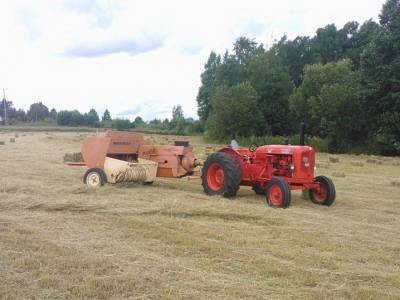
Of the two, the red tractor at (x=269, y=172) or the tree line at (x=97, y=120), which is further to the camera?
the tree line at (x=97, y=120)

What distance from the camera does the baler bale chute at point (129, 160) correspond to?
36.1 ft

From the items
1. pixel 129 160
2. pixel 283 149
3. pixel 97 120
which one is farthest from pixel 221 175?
pixel 97 120

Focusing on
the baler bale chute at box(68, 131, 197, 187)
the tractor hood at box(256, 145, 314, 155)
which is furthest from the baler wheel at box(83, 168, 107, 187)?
the tractor hood at box(256, 145, 314, 155)

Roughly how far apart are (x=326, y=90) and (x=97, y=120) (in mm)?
57385

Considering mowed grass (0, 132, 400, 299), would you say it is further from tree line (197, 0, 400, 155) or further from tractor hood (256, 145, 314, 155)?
tree line (197, 0, 400, 155)

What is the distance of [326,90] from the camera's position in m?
33.5

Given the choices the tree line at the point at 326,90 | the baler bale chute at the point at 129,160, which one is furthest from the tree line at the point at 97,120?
the baler bale chute at the point at 129,160

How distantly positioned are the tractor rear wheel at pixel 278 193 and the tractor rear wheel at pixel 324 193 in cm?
121

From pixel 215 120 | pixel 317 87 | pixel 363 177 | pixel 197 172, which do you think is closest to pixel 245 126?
pixel 215 120

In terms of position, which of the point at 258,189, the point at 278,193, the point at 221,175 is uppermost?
the point at 221,175

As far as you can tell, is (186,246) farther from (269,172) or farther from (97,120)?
(97,120)

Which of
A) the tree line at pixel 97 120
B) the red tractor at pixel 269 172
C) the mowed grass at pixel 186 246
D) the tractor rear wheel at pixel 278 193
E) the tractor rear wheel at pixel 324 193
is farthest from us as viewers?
the tree line at pixel 97 120

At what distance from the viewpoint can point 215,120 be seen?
45.3 m

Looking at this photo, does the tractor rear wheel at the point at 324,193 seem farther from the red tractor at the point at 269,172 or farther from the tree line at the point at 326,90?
the tree line at the point at 326,90
